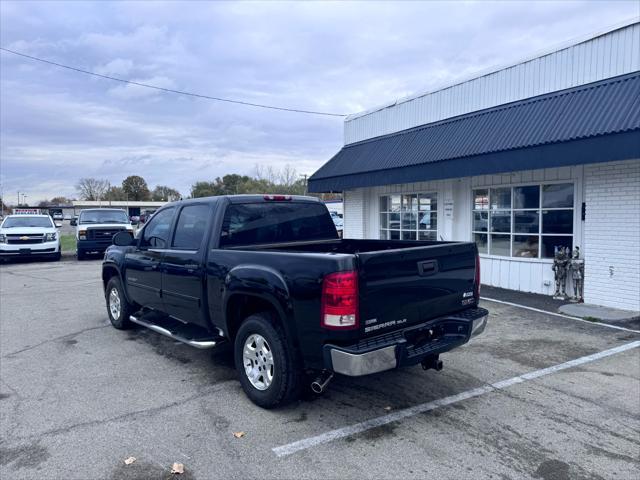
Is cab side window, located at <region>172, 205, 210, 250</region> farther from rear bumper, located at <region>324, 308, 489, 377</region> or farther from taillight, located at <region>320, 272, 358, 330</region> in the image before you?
rear bumper, located at <region>324, 308, 489, 377</region>

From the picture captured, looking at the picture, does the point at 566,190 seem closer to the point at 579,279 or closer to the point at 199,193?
the point at 579,279

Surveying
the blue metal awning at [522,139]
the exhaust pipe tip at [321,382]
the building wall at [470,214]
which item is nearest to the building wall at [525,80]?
the blue metal awning at [522,139]

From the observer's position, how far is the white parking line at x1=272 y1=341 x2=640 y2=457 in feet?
12.1

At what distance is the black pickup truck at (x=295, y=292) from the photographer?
366cm

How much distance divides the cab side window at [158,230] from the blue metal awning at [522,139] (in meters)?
6.19

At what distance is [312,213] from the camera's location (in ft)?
19.2

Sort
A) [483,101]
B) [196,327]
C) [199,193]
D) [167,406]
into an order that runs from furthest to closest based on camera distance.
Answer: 1. [199,193]
2. [483,101]
3. [196,327]
4. [167,406]

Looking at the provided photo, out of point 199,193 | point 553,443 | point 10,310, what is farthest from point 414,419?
point 199,193

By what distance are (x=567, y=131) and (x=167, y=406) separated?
24.6ft

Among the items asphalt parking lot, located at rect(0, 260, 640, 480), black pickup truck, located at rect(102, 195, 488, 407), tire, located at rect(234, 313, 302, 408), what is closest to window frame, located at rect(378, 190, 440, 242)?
asphalt parking lot, located at rect(0, 260, 640, 480)

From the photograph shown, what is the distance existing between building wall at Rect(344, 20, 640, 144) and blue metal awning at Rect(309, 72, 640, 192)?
236mm

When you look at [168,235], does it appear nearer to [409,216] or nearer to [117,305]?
[117,305]

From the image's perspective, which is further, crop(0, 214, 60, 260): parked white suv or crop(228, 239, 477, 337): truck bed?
crop(0, 214, 60, 260): parked white suv

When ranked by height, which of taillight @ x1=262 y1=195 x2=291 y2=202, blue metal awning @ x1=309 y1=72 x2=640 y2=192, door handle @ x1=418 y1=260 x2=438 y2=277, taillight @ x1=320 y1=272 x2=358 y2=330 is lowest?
taillight @ x1=320 y1=272 x2=358 y2=330
